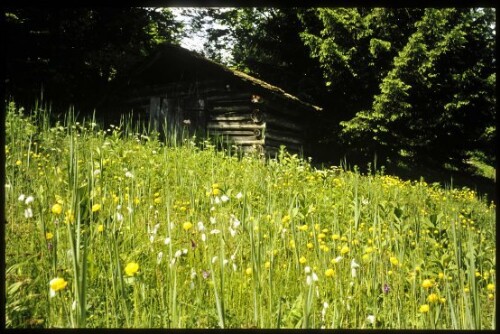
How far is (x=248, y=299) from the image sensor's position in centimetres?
193

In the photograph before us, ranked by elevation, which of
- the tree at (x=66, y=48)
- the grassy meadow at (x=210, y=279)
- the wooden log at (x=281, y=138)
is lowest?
the grassy meadow at (x=210, y=279)

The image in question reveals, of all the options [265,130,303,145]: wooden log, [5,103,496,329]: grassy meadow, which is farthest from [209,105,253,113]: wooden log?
[5,103,496,329]: grassy meadow

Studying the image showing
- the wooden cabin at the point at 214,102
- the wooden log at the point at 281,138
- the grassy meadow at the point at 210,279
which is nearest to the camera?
the grassy meadow at the point at 210,279

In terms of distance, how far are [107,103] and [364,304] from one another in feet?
48.3

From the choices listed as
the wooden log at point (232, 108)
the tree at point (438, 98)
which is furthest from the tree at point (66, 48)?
the tree at point (438, 98)

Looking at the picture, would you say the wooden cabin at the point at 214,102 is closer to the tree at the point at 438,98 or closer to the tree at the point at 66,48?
the tree at the point at 66,48

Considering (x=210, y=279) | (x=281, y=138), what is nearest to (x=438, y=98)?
(x=281, y=138)

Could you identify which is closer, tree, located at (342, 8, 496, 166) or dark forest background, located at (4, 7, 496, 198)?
dark forest background, located at (4, 7, 496, 198)

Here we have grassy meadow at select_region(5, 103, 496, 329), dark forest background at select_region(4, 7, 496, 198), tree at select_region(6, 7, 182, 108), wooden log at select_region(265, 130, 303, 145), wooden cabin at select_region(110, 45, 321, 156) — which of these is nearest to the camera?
grassy meadow at select_region(5, 103, 496, 329)

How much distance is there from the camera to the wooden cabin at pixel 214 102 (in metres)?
12.1

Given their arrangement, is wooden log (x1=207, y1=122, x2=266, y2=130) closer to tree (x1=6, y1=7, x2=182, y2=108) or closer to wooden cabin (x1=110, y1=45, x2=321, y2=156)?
wooden cabin (x1=110, y1=45, x2=321, y2=156)

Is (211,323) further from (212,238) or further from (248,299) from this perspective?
(212,238)

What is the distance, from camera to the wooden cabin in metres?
12.1

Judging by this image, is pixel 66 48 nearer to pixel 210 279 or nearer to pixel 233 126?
pixel 233 126
